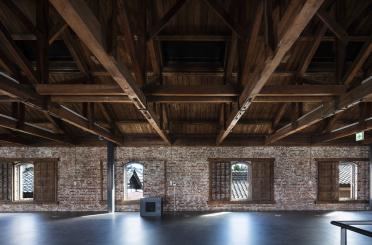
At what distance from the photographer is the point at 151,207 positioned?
11.9 m

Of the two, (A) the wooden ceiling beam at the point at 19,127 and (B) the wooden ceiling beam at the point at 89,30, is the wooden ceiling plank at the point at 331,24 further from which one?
(A) the wooden ceiling beam at the point at 19,127

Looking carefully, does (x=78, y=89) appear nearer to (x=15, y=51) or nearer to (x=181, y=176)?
(x=15, y=51)

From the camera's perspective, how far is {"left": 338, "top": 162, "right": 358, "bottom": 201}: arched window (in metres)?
13.4

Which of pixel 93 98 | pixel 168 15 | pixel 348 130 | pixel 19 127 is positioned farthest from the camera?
pixel 348 130

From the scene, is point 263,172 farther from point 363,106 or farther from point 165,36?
point 165,36

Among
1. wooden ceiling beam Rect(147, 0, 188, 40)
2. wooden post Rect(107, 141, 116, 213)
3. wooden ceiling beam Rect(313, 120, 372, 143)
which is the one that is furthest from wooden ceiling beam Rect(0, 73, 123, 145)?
wooden ceiling beam Rect(313, 120, 372, 143)

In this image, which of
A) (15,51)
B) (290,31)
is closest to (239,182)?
(15,51)

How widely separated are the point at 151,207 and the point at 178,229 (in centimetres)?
261

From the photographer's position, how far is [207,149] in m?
13.1

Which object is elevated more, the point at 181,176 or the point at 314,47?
the point at 314,47

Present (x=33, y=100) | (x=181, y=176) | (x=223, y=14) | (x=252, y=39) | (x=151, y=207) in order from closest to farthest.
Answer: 1. (x=252, y=39)
2. (x=223, y=14)
3. (x=33, y=100)
4. (x=151, y=207)
5. (x=181, y=176)

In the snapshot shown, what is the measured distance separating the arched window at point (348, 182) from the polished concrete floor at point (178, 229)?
137cm

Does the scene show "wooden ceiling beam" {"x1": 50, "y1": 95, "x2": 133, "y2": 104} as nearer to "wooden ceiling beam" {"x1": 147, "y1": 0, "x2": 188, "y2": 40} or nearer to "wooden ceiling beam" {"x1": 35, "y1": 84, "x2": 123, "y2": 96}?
"wooden ceiling beam" {"x1": 35, "y1": 84, "x2": 123, "y2": 96}

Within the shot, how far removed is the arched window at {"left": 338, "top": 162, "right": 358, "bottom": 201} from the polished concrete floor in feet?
4.51
